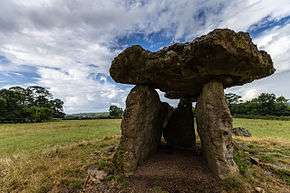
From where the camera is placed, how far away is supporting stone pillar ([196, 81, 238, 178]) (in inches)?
499

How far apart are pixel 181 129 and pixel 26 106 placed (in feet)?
258

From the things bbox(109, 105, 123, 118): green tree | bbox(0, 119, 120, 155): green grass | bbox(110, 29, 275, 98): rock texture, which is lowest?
bbox(0, 119, 120, 155): green grass

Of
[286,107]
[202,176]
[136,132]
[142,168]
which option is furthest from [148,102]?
[286,107]

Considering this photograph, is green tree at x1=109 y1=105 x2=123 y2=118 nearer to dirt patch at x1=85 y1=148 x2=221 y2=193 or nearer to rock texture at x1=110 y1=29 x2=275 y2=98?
rock texture at x1=110 y1=29 x2=275 y2=98

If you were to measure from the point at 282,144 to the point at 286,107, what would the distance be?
62272mm

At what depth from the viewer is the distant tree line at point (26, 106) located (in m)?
77.9

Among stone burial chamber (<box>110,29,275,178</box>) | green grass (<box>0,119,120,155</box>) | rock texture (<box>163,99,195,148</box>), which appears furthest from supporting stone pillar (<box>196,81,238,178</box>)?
green grass (<box>0,119,120,155</box>)

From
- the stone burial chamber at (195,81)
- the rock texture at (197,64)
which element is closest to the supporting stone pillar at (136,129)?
the stone burial chamber at (195,81)

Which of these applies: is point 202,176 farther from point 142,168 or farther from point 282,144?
point 282,144

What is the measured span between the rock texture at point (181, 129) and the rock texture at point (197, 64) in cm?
228

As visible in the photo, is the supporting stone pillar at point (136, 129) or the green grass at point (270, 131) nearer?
the supporting stone pillar at point (136, 129)

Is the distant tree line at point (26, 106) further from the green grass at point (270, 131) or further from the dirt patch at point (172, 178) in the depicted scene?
the dirt patch at point (172, 178)

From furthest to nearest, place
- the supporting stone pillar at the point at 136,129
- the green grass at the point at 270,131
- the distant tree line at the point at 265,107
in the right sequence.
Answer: the distant tree line at the point at 265,107, the green grass at the point at 270,131, the supporting stone pillar at the point at 136,129

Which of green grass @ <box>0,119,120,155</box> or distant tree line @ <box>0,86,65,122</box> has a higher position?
distant tree line @ <box>0,86,65,122</box>
